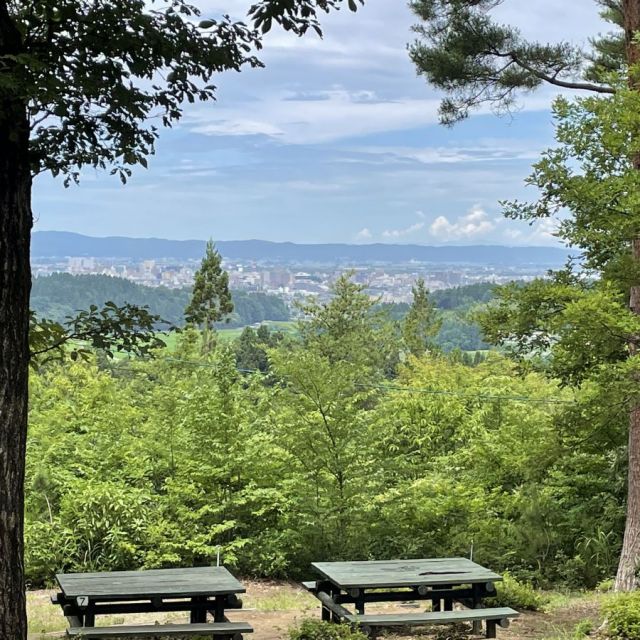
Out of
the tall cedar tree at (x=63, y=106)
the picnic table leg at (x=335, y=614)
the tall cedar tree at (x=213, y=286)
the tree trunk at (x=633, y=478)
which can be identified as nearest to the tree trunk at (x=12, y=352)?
the tall cedar tree at (x=63, y=106)

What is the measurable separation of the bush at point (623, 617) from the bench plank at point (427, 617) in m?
0.65

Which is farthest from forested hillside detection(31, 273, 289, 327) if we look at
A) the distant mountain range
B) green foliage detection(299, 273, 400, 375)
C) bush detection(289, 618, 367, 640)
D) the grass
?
bush detection(289, 618, 367, 640)

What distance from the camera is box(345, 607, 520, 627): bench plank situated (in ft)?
19.0

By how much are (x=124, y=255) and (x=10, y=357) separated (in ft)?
355

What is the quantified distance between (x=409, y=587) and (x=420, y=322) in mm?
33276

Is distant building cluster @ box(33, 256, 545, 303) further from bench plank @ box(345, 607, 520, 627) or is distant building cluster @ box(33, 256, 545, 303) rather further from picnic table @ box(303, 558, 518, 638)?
bench plank @ box(345, 607, 520, 627)

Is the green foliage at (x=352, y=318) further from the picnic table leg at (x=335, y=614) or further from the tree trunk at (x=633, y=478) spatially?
the picnic table leg at (x=335, y=614)

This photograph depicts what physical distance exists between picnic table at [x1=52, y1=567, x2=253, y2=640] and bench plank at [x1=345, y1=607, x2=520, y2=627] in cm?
79

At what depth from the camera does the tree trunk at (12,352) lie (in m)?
3.96

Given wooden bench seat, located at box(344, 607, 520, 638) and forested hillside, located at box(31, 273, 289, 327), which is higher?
forested hillside, located at box(31, 273, 289, 327)

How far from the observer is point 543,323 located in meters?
7.77

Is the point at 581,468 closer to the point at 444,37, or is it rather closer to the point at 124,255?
the point at 444,37

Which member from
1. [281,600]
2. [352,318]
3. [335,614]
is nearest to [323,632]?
[335,614]

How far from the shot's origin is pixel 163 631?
5371 mm
